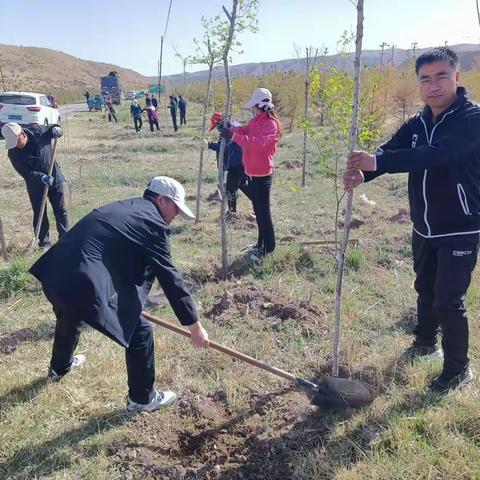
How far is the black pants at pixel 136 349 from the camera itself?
2482mm

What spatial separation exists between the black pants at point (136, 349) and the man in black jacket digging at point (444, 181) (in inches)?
52.6

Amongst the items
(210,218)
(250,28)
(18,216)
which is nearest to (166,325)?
(250,28)

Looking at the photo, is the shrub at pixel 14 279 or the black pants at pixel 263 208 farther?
the black pants at pixel 263 208

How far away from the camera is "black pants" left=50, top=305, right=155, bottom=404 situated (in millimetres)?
2482

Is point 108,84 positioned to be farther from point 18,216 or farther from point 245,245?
point 245,245

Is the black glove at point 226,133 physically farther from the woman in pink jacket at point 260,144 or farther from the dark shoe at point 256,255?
the dark shoe at point 256,255

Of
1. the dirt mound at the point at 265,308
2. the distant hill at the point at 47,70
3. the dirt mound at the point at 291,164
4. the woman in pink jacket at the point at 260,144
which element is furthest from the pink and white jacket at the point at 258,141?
the distant hill at the point at 47,70

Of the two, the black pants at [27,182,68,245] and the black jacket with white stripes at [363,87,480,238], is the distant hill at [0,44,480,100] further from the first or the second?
the black jacket with white stripes at [363,87,480,238]

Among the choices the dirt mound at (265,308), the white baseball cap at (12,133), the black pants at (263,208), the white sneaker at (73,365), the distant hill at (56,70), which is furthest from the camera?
the distant hill at (56,70)

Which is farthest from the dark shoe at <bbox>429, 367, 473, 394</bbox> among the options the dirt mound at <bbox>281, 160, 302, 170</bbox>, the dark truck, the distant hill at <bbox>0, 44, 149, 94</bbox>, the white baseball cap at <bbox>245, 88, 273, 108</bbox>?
the distant hill at <bbox>0, 44, 149, 94</bbox>

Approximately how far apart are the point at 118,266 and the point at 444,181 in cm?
173

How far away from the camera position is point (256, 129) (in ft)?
14.6

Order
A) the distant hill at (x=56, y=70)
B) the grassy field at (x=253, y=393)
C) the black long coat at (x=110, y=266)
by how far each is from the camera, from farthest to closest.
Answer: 1. the distant hill at (x=56, y=70)
2. the grassy field at (x=253, y=393)
3. the black long coat at (x=110, y=266)

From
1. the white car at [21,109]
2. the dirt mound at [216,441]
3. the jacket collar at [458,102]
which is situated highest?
the white car at [21,109]
